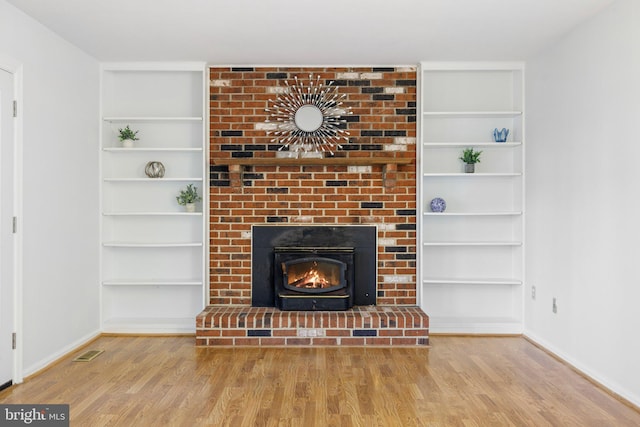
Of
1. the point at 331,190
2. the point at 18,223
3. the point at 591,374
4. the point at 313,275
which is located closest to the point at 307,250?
the point at 313,275

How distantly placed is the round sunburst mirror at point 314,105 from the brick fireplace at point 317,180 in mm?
67

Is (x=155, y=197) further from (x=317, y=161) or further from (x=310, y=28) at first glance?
(x=310, y=28)

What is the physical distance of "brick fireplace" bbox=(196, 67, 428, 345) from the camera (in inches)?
183

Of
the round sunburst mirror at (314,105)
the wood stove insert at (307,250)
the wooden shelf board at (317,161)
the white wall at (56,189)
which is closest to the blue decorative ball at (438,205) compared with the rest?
the wooden shelf board at (317,161)

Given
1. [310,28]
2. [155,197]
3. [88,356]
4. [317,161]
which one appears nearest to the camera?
[310,28]

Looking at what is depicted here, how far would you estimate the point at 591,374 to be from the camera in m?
3.42

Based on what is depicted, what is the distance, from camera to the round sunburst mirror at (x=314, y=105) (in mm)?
4637

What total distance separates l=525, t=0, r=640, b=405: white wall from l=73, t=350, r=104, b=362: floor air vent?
3.63 metres

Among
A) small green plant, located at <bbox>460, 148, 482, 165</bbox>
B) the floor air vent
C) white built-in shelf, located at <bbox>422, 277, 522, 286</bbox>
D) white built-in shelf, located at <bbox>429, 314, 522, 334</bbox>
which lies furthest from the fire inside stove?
the floor air vent

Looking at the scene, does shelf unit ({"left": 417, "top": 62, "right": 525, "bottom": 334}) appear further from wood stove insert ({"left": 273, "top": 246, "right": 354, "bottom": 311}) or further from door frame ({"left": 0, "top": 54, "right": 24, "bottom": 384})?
door frame ({"left": 0, "top": 54, "right": 24, "bottom": 384})

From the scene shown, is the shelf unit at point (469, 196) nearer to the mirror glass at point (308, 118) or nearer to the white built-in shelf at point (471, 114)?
the white built-in shelf at point (471, 114)

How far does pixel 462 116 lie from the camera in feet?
15.7

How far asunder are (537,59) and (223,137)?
9.46 feet

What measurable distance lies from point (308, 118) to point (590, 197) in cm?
241
